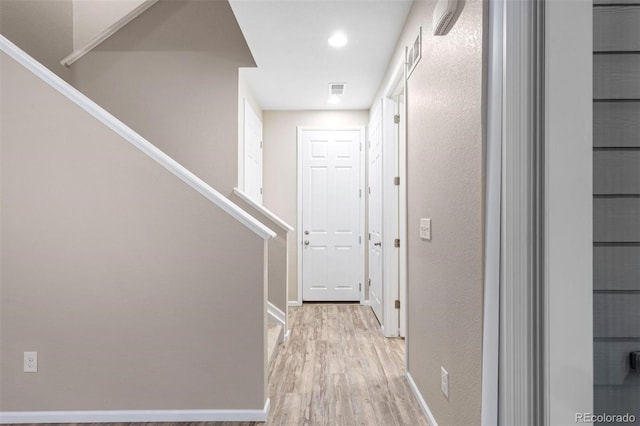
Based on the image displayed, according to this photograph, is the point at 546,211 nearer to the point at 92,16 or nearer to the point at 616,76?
the point at 616,76

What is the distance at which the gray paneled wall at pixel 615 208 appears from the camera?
1.10 metres

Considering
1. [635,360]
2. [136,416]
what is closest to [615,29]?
[635,360]

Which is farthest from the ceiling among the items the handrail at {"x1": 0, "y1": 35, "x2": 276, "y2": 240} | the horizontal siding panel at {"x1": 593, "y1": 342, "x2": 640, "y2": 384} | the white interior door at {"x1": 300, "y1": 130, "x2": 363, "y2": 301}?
the horizontal siding panel at {"x1": 593, "y1": 342, "x2": 640, "y2": 384}

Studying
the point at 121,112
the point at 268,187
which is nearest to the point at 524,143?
the point at 121,112

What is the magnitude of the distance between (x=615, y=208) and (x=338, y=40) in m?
2.36

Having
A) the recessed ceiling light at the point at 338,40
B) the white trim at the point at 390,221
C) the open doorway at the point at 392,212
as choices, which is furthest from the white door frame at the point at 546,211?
the white trim at the point at 390,221

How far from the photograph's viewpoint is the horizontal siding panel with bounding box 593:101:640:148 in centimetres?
110

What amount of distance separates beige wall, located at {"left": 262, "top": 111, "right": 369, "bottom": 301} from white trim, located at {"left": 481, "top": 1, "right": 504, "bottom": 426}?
3.65 metres

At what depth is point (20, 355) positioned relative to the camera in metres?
2.04

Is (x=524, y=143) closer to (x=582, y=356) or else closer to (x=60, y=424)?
(x=582, y=356)

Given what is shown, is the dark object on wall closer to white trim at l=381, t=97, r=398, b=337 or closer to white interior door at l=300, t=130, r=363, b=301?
white trim at l=381, t=97, r=398, b=337

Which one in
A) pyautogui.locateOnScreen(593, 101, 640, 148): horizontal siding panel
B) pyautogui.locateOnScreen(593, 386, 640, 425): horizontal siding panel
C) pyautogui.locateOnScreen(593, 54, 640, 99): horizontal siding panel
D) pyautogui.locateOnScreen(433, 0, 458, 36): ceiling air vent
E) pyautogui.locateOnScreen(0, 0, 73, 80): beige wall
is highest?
pyautogui.locateOnScreen(0, 0, 73, 80): beige wall

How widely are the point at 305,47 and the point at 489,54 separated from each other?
6.81 ft

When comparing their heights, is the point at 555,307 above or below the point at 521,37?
below
